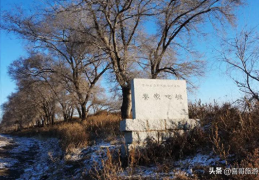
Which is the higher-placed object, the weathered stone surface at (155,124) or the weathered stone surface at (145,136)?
the weathered stone surface at (155,124)

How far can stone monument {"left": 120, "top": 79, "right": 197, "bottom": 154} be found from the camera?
19.0 feet

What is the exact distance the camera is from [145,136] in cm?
584

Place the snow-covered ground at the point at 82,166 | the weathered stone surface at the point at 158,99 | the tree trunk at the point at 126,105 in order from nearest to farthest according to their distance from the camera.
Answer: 1. the snow-covered ground at the point at 82,166
2. the weathered stone surface at the point at 158,99
3. the tree trunk at the point at 126,105

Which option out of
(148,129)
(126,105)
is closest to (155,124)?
(148,129)

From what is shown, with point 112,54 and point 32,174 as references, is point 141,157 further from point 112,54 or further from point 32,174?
point 112,54

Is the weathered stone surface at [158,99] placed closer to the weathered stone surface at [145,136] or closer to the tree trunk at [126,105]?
the weathered stone surface at [145,136]

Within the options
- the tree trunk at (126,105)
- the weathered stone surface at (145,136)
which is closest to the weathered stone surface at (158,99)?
the weathered stone surface at (145,136)

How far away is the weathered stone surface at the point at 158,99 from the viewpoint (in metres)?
6.02

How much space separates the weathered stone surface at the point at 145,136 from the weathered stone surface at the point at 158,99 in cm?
40

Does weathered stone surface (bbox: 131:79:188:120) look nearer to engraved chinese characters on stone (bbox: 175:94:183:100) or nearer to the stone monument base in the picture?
engraved chinese characters on stone (bbox: 175:94:183:100)

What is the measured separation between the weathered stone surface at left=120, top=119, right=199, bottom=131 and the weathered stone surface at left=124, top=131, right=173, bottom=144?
99mm

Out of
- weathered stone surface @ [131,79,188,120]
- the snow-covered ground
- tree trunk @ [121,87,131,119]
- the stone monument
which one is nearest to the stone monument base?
the stone monument

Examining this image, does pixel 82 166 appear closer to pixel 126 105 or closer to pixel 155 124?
pixel 155 124

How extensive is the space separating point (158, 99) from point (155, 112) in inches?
14.4
